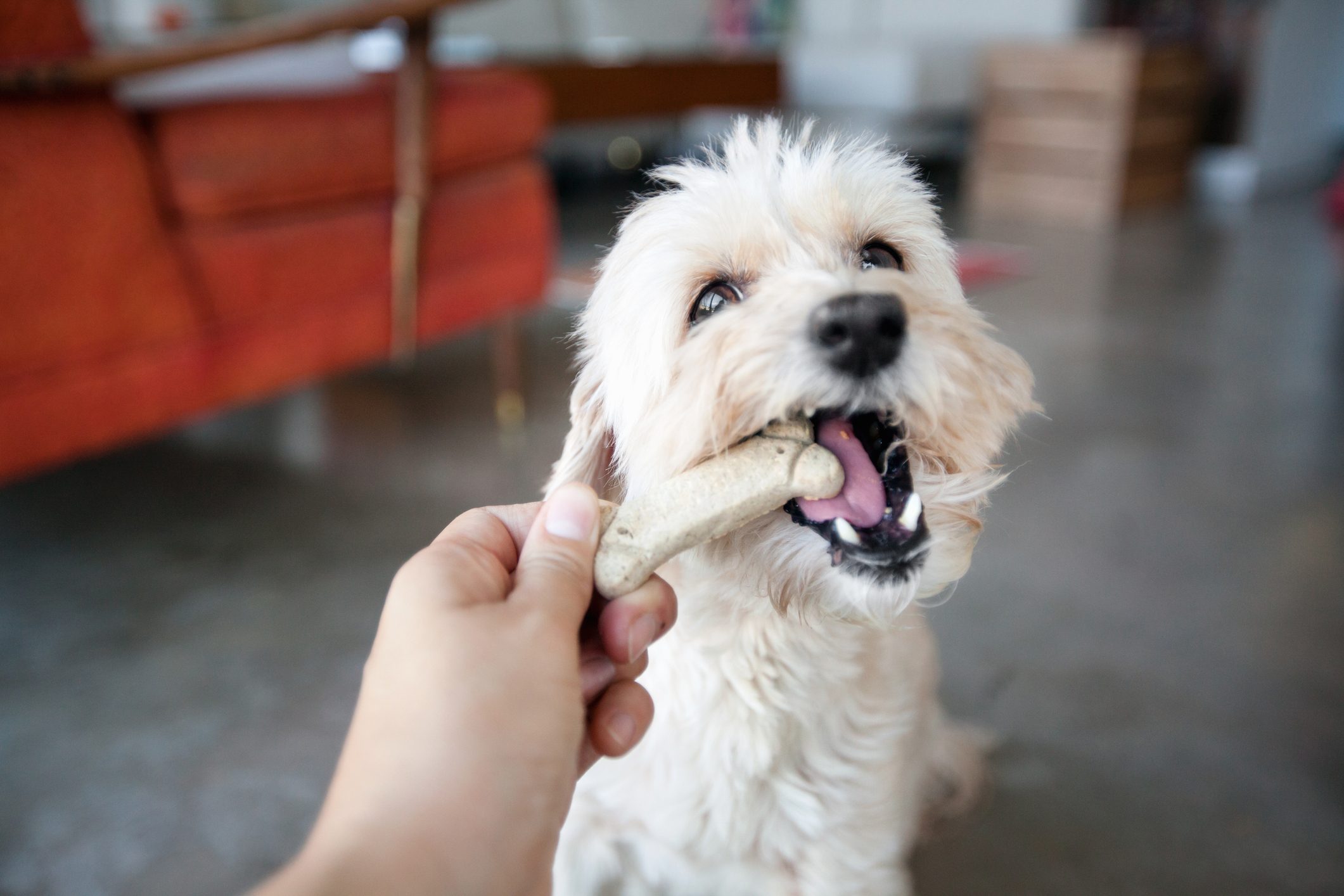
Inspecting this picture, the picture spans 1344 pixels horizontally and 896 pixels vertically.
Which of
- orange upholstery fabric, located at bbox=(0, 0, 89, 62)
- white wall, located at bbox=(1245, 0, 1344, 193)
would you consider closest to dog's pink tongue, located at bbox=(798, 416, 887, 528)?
orange upholstery fabric, located at bbox=(0, 0, 89, 62)

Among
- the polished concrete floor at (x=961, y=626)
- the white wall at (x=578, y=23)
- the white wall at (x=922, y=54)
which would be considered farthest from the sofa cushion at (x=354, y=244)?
the white wall at (x=922, y=54)

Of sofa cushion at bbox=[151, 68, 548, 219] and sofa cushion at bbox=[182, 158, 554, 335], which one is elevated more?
sofa cushion at bbox=[151, 68, 548, 219]

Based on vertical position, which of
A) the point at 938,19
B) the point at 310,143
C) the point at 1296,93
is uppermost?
the point at 938,19

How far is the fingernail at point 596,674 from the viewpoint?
0.65 m

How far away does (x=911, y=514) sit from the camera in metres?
0.66

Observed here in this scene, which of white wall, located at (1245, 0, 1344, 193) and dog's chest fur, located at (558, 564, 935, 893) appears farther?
white wall, located at (1245, 0, 1344, 193)

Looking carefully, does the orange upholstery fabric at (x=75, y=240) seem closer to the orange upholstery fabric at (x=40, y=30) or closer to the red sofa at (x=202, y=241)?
the red sofa at (x=202, y=241)

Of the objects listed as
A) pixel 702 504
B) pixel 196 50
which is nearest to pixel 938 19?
pixel 196 50

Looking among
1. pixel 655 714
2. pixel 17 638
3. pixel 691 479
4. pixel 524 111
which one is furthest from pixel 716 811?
pixel 524 111

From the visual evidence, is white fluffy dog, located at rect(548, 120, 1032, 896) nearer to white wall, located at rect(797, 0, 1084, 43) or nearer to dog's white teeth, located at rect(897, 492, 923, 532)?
dog's white teeth, located at rect(897, 492, 923, 532)

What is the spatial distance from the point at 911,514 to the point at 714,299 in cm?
23

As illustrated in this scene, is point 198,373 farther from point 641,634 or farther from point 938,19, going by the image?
point 938,19

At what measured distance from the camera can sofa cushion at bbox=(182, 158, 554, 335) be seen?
163 cm

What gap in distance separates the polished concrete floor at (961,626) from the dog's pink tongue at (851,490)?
1.95ft
